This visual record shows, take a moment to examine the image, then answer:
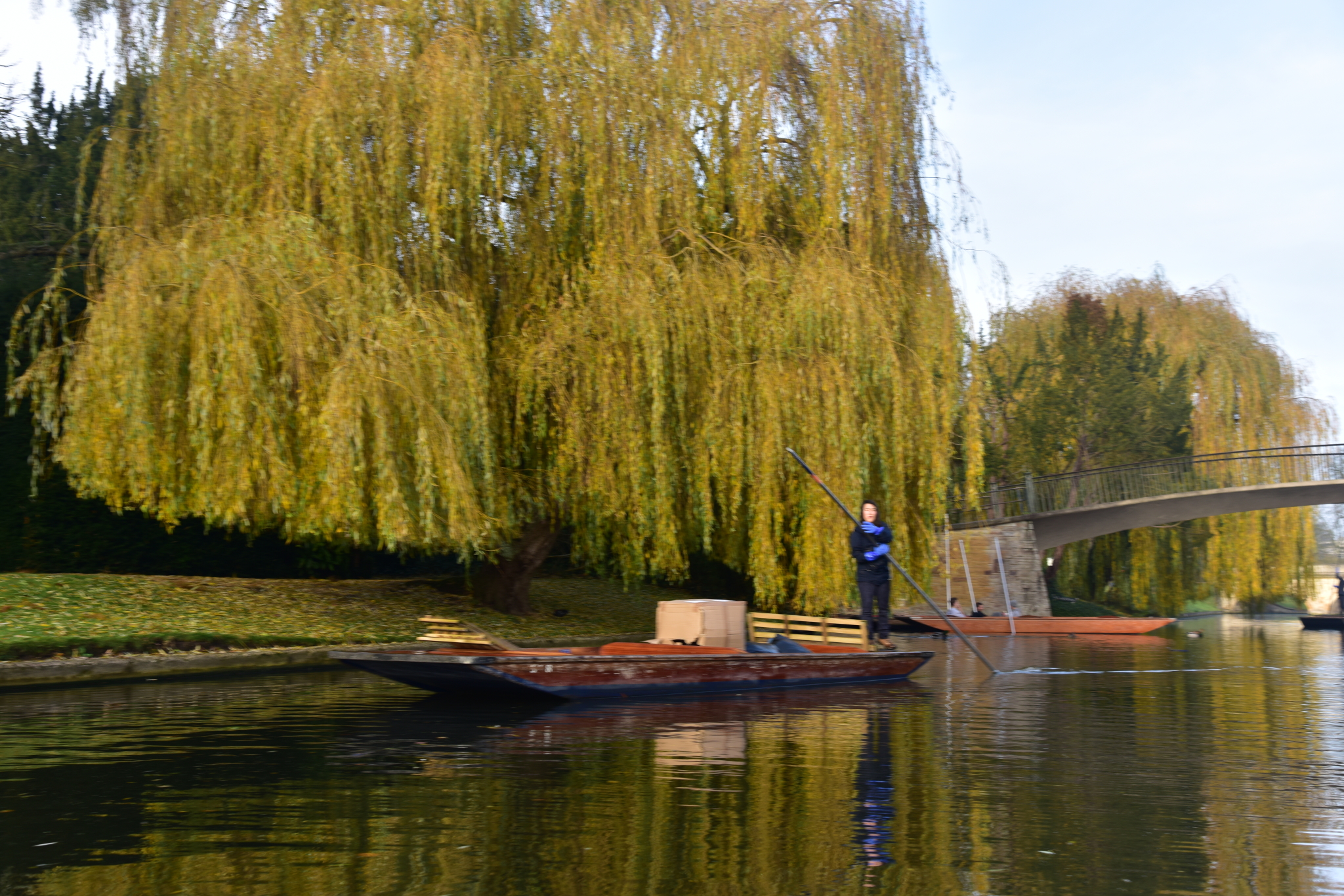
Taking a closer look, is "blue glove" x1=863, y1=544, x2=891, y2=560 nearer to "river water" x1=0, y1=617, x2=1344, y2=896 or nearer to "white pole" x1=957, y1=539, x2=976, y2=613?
"river water" x1=0, y1=617, x2=1344, y2=896

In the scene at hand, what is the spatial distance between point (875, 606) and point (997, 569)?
54.3ft

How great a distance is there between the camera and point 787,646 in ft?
44.7

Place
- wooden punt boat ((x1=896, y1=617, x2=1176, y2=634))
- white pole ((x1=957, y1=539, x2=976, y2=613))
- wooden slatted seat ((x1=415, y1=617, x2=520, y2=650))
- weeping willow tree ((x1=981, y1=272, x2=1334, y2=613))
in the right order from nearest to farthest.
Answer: wooden slatted seat ((x1=415, y1=617, x2=520, y2=650)) → wooden punt boat ((x1=896, y1=617, x2=1176, y2=634)) → white pole ((x1=957, y1=539, x2=976, y2=613)) → weeping willow tree ((x1=981, y1=272, x2=1334, y2=613))

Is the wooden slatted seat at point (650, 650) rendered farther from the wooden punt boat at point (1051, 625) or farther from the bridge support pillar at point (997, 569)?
the bridge support pillar at point (997, 569)

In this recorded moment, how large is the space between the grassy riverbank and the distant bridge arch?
43.5 feet

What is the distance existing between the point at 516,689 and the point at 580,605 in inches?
459

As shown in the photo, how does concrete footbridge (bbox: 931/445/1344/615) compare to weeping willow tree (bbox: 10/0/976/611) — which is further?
concrete footbridge (bbox: 931/445/1344/615)

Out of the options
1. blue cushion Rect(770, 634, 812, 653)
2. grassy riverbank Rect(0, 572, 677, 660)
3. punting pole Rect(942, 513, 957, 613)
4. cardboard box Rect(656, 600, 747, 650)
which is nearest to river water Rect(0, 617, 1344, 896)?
cardboard box Rect(656, 600, 747, 650)

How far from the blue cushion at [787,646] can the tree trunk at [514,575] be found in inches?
272

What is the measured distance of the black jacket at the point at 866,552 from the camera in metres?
14.1

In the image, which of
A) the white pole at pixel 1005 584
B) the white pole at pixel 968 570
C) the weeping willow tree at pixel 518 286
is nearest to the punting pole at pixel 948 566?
the white pole at pixel 968 570

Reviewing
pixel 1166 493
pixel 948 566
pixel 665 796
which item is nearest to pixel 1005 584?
pixel 948 566

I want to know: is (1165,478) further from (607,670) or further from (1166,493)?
(607,670)

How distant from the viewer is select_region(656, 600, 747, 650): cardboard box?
13039 millimetres
